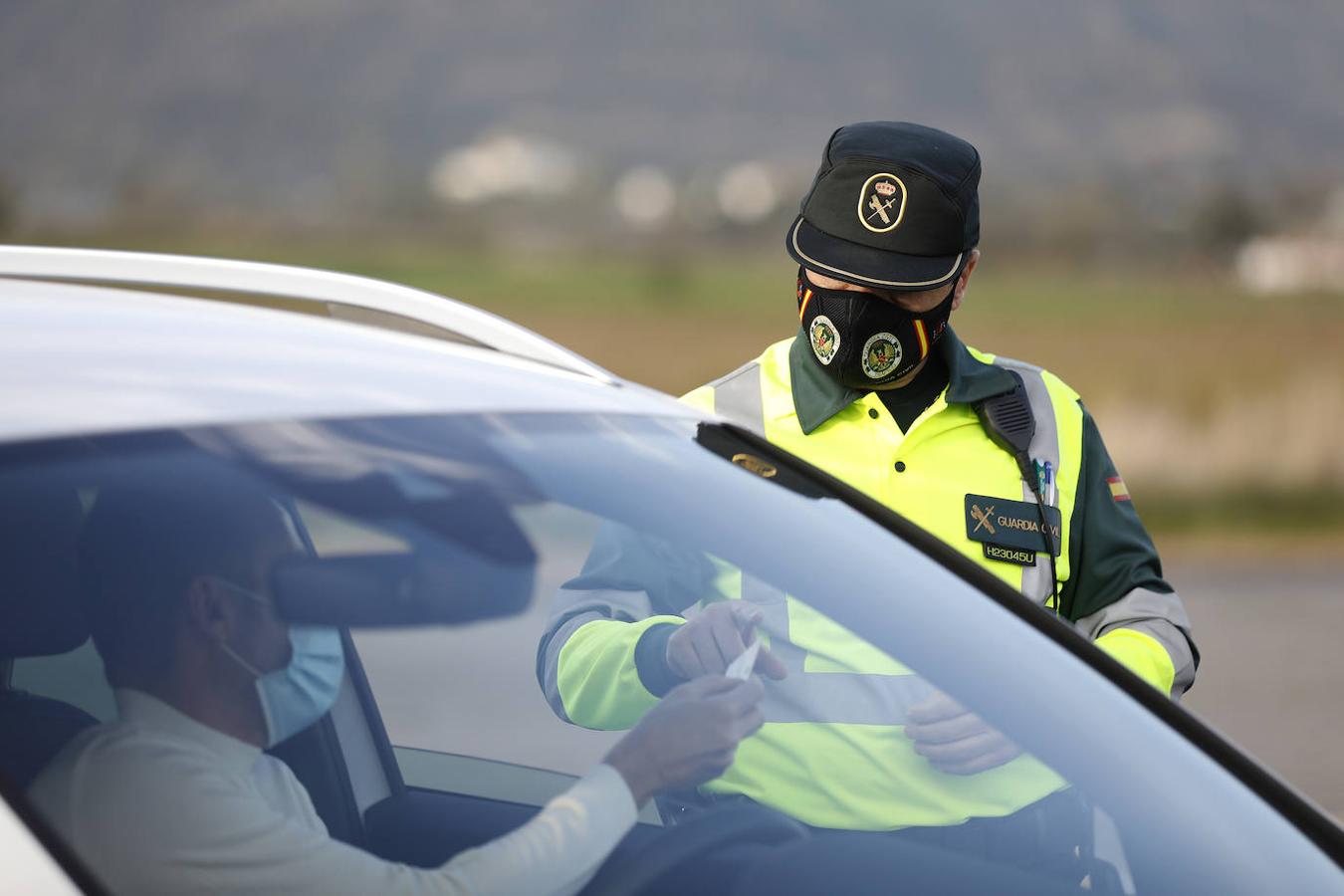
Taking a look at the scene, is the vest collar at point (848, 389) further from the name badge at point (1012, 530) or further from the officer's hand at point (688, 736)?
the officer's hand at point (688, 736)

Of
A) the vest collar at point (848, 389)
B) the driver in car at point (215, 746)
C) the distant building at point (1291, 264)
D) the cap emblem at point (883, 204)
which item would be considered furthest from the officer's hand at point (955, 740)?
the distant building at point (1291, 264)

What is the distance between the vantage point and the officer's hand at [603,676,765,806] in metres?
1.45

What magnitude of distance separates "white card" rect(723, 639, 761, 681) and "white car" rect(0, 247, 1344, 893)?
0.10 m

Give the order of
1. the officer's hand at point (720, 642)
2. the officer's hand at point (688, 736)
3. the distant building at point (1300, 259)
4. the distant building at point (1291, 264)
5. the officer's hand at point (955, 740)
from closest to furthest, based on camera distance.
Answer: the officer's hand at point (688, 736), the officer's hand at point (955, 740), the officer's hand at point (720, 642), the distant building at point (1291, 264), the distant building at point (1300, 259)

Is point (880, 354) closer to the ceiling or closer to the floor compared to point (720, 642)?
closer to the ceiling

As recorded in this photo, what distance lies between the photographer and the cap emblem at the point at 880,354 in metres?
2.56

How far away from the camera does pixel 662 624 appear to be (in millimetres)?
1927

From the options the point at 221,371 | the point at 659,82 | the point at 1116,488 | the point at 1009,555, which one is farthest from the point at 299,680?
the point at 659,82

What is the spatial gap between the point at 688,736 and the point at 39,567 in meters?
0.61

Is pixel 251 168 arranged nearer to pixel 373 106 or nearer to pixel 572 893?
pixel 373 106

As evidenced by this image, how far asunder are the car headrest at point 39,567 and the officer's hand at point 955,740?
34.2 inches

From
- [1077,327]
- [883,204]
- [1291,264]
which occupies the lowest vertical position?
[1077,327]

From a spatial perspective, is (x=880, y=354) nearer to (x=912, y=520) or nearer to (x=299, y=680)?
(x=912, y=520)

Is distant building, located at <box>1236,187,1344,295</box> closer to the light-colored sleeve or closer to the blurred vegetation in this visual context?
the blurred vegetation
